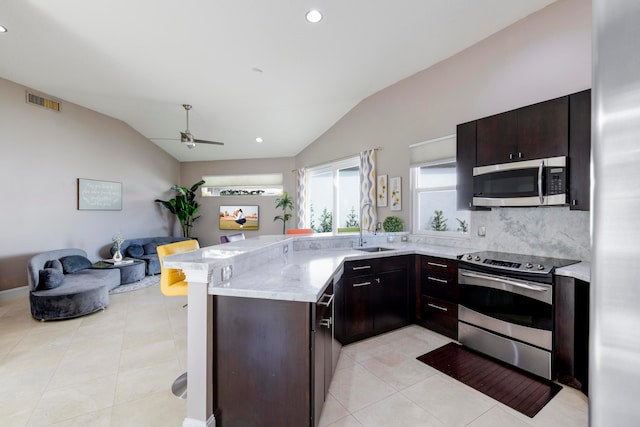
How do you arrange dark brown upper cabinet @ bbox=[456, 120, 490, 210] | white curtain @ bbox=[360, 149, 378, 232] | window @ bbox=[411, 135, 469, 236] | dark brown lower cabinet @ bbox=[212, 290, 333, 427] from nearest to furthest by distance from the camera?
dark brown lower cabinet @ bbox=[212, 290, 333, 427]
dark brown upper cabinet @ bbox=[456, 120, 490, 210]
window @ bbox=[411, 135, 469, 236]
white curtain @ bbox=[360, 149, 378, 232]

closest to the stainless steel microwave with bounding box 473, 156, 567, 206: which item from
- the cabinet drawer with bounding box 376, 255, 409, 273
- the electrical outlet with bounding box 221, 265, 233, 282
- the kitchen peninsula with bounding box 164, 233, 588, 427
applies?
the cabinet drawer with bounding box 376, 255, 409, 273

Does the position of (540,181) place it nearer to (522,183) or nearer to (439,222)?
(522,183)

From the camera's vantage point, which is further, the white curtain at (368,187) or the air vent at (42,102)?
the white curtain at (368,187)

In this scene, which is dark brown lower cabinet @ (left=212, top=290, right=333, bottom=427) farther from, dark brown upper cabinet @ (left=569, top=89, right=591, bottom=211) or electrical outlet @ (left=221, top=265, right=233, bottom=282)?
dark brown upper cabinet @ (left=569, top=89, right=591, bottom=211)

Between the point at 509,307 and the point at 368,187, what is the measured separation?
2858mm

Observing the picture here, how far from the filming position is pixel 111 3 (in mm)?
2715

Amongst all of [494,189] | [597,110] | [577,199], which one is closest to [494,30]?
[494,189]

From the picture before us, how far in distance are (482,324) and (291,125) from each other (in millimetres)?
4965

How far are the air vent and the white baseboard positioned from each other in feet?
9.77

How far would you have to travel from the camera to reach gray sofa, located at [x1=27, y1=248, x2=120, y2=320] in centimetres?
346

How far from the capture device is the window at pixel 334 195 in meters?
5.77

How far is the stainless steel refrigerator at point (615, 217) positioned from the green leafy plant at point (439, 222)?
3759 mm

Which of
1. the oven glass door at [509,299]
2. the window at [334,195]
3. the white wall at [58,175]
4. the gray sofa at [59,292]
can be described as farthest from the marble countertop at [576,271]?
the white wall at [58,175]

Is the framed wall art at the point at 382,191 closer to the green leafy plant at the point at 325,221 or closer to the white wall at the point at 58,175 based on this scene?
the green leafy plant at the point at 325,221
